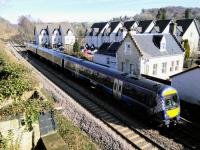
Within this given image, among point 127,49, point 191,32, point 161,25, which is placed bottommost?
point 127,49

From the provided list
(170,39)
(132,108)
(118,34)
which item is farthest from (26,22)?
(132,108)

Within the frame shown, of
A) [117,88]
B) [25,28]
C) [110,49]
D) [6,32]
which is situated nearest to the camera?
[117,88]

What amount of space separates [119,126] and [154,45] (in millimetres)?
16589

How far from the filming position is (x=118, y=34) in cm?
6319

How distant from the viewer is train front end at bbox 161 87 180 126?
14.5m

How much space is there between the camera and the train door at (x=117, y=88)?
18.3m

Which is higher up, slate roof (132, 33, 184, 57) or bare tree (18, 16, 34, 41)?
bare tree (18, 16, 34, 41)

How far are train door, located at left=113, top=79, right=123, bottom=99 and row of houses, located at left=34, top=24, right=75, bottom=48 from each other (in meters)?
64.0

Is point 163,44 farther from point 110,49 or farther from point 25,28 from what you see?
point 25,28

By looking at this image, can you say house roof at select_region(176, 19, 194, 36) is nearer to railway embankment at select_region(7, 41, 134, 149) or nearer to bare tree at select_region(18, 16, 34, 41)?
railway embankment at select_region(7, 41, 134, 149)

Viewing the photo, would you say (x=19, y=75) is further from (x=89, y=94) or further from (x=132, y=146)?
(x=89, y=94)

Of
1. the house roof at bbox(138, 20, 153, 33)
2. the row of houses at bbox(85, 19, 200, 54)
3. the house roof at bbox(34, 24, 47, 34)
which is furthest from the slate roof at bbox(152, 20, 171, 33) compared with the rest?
the house roof at bbox(34, 24, 47, 34)

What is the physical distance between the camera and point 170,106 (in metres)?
14.9

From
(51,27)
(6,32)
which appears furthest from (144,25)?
(6,32)
